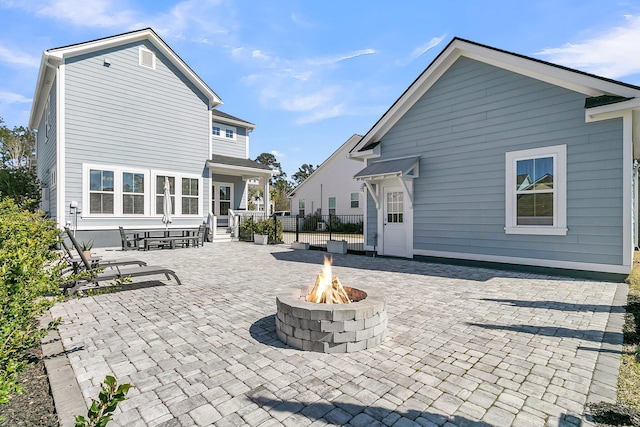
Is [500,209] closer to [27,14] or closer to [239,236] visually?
[239,236]

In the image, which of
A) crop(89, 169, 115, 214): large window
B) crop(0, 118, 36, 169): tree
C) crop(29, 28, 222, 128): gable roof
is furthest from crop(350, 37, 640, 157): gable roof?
crop(0, 118, 36, 169): tree

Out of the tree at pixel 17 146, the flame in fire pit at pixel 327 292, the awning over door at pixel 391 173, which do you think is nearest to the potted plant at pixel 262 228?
the awning over door at pixel 391 173

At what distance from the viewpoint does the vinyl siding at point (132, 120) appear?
1339cm

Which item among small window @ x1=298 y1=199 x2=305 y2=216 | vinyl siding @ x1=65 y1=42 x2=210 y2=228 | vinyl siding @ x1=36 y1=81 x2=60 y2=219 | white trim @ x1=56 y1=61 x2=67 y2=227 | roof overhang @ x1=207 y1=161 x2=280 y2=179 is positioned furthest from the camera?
small window @ x1=298 y1=199 x2=305 y2=216

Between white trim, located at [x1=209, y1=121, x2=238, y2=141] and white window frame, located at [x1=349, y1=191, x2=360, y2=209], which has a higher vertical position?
white trim, located at [x1=209, y1=121, x2=238, y2=141]

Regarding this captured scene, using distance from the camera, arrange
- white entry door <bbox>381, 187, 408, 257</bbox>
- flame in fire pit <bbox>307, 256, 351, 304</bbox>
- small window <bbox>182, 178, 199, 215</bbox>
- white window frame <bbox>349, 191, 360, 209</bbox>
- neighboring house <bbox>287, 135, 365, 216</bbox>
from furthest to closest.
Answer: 1. neighboring house <bbox>287, 135, 365, 216</bbox>
2. white window frame <bbox>349, 191, 360, 209</bbox>
3. small window <bbox>182, 178, 199, 215</bbox>
4. white entry door <bbox>381, 187, 408, 257</bbox>
5. flame in fire pit <bbox>307, 256, 351, 304</bbox>

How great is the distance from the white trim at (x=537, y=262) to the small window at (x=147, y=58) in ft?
50.1

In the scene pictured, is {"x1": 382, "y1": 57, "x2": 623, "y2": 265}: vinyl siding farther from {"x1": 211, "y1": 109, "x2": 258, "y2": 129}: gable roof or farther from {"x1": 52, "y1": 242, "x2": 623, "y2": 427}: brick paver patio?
{"x1": 211, "y1": 109, "x2": 258, "y2": 129}: gable roof

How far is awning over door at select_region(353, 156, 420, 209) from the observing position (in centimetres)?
1036

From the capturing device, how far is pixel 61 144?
12969 millimetres

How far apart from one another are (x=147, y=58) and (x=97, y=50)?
2069 mm

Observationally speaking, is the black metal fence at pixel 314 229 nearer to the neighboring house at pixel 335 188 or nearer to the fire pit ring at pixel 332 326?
the neighboring house at pixel 335 188

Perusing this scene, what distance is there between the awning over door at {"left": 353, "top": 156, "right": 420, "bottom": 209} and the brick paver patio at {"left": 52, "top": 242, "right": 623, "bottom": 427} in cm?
477

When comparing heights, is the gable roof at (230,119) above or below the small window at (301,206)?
above
